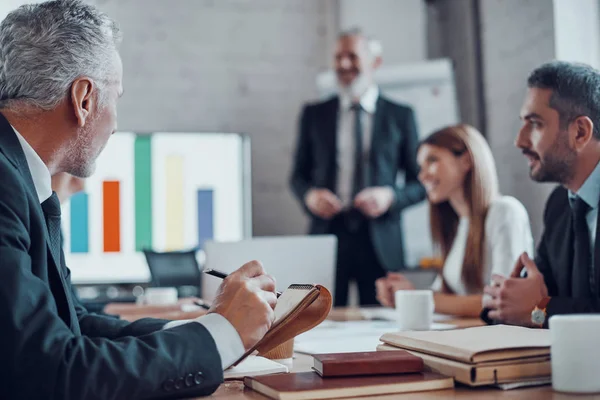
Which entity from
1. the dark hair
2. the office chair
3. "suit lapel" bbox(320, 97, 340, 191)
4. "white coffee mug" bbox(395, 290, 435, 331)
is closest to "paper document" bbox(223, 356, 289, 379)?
"white coffee mug" bbox(395, 290, 435, 331)

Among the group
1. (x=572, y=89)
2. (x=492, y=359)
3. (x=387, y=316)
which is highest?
(x=572, y=89)

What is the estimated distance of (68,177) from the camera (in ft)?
7.70

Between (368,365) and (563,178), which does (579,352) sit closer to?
(368,365)

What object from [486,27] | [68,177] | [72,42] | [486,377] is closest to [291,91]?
[486,27]

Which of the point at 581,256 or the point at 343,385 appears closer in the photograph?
the point at 343,385

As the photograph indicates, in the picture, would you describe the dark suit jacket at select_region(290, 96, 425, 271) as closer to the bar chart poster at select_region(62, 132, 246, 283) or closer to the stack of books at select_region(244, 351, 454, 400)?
the bar chart poster at select_region(62, 132, 246, 283)

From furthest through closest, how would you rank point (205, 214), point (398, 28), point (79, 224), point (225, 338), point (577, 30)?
1. point (398, 28)
2. point (205, 214)
3. point (79, 224)
4. point (577, 30)
5. point (225, 338)

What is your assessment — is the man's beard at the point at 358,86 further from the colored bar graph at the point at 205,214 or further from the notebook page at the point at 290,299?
the notebook page at the point at 290,299

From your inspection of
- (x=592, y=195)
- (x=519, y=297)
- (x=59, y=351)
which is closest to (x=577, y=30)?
(x=592, y=195)

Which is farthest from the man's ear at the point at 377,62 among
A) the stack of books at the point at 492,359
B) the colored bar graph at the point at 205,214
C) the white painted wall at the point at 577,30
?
the stack of books at the point at 492,359

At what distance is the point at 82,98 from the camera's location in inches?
49.6

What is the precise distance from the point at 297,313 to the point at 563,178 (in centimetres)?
104

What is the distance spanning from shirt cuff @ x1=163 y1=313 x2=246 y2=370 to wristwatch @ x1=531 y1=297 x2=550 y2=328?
2.60ft

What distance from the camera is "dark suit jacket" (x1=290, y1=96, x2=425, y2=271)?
11.6 ft
